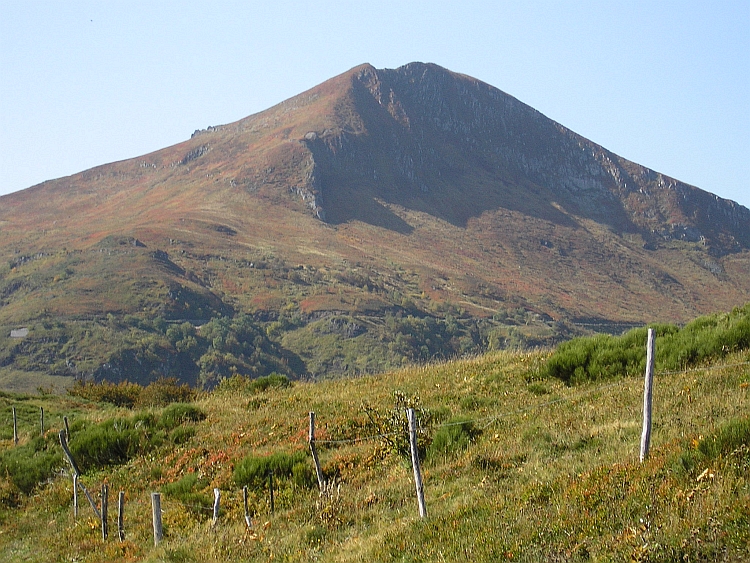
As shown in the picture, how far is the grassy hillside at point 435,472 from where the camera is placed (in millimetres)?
7285

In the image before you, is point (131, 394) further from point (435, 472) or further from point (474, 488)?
point (474, 488)

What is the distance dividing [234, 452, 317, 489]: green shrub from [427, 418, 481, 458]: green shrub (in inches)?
85.6

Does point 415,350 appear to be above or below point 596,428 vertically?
below

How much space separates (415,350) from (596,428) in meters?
136

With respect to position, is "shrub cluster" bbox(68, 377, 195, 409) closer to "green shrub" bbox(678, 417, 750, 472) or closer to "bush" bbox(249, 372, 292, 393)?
"bush" bbox(249, 372, 292, 393)

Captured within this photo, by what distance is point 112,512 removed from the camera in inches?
551

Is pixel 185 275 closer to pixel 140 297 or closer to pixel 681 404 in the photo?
pixel 140 297

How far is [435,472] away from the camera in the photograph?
37.3ft

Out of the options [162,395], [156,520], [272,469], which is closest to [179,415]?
[272,469]

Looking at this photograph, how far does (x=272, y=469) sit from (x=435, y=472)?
129 inches

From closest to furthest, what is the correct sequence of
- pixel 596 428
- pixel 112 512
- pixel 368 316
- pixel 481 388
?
pixel 596 428 < pixel 112 512 < pixel 481 388 < pixel 368 316

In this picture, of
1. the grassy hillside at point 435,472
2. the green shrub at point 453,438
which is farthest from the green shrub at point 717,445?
the green shrub at point 453,438

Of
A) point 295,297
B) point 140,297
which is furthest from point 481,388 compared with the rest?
point 295,297

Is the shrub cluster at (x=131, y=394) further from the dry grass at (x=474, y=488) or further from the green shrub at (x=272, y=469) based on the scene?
the green shrub at (x=272, y=469)
